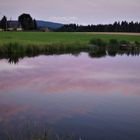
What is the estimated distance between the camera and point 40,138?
6.84 metres

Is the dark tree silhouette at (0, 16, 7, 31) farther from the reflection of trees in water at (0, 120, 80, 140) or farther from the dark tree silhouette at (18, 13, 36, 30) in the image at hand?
the reflection of trees in water at (0, 120, 80, 140)

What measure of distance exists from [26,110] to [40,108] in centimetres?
54

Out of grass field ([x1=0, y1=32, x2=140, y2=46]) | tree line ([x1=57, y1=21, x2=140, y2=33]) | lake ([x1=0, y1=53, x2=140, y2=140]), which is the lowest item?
lake ([x1=0, y1=53, x2=140, y2=140])

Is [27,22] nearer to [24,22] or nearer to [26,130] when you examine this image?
[24,22]

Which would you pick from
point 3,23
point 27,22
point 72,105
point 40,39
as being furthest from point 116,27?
point 72,105

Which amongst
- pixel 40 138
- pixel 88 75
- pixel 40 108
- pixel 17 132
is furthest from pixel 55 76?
pixel 40 138

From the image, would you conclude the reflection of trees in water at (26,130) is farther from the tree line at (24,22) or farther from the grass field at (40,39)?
the tree line at (24,22)

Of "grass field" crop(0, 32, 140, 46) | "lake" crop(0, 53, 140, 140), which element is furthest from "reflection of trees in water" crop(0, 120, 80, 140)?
"grass field" crop(0, 32, 140, 46)

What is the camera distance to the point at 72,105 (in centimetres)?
1204

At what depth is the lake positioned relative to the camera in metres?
9.02

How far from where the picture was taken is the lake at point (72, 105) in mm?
9023

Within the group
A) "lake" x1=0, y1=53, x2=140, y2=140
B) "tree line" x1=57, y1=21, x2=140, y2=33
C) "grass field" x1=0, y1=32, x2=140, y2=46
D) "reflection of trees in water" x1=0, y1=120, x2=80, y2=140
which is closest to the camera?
"reflection of trees in water" x1=0, y1=120, x2=80, y2=140

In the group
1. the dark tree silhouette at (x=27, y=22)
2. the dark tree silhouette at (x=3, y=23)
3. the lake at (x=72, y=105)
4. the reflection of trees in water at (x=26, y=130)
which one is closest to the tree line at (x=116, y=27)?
the dark tree silhouette at (x=27, y=22)

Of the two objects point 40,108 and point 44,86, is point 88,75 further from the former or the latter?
point 40,108
